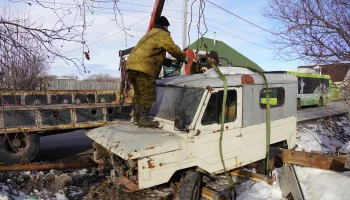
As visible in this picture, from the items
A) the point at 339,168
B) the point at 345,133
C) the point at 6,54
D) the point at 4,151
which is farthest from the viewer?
the point at 345,133

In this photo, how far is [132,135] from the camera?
13.4 feet

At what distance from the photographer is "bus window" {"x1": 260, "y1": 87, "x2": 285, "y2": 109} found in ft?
16.8

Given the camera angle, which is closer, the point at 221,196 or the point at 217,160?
the point at 221,196

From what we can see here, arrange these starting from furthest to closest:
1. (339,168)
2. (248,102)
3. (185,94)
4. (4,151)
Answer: (4,151)
(248,102)
(185,94)
(339,168)

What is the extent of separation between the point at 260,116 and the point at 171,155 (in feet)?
6.85

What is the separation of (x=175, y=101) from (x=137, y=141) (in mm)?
1067

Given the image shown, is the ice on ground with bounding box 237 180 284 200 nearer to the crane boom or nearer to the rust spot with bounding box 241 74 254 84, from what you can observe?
the rust spot with bounding box 241 74 254 84

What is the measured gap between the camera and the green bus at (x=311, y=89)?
66.4 feet

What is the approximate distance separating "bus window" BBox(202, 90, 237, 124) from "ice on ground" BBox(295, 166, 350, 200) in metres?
1.33

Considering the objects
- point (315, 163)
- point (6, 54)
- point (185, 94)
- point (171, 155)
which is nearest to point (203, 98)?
point (185, 94)

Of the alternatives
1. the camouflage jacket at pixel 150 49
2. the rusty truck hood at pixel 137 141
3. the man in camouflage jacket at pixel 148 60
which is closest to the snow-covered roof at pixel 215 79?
the man in camouflage jacket at pixel 148 60

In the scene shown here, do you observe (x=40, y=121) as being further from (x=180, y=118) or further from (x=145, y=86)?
(x=180, y=118)

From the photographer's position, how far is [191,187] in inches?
153

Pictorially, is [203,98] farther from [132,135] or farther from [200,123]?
[132,135]
